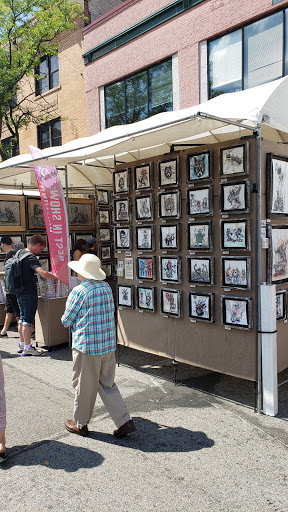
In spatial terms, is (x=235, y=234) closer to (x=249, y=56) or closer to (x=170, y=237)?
(x=170, y=237)

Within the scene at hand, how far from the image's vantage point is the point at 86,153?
22.5 feet

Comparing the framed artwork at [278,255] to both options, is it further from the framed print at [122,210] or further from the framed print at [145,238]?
the framed print at [122,210]

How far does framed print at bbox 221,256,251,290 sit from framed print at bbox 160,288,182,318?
2.62ft

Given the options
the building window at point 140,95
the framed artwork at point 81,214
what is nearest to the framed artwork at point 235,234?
the framed artwork at point 81,214

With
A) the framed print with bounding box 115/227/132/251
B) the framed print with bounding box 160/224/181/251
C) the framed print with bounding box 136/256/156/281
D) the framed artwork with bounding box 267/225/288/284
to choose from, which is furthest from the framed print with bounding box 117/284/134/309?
the framed artwork with bounding box 267/225/288/284

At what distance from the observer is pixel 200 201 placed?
546 cm

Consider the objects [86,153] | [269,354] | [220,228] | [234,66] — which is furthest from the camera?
[234,66]

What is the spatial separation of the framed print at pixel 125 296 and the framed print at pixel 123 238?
604 mm

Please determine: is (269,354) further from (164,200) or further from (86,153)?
(86,153)

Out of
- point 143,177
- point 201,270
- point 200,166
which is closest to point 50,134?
point 143,177

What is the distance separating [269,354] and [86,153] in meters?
4.17

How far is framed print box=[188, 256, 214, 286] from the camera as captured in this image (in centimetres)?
538

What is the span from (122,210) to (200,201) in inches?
63.6

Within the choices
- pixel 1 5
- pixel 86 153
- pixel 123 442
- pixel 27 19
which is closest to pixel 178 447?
pixel 123 442
